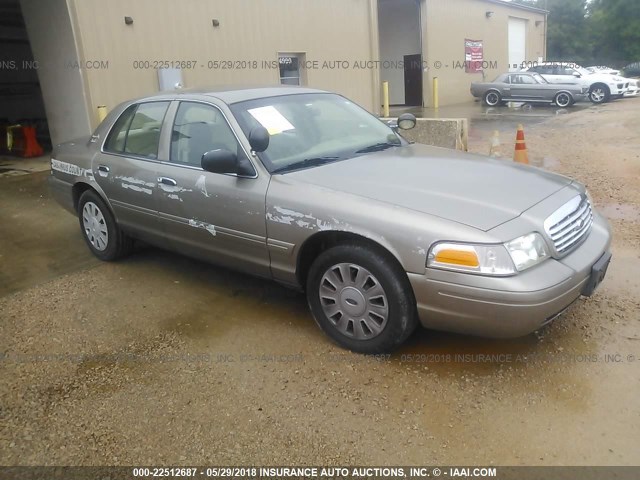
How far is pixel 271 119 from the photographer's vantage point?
3896mm

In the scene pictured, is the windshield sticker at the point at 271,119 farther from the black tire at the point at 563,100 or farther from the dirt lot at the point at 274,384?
the black tire at the point at 563,100

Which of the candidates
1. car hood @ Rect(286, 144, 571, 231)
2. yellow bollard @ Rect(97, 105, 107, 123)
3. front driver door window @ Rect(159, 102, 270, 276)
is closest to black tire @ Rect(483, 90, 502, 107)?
yellow bollard @ Rect(97, 105, 107, 123)

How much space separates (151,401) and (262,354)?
73cm

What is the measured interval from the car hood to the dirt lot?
91 cm

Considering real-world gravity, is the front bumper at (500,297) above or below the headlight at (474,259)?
below

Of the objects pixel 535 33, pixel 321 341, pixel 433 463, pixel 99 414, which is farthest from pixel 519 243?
pixel 535 33

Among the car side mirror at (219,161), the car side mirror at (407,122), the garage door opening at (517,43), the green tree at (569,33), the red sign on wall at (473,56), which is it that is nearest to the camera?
the car side mirror at (219,161)

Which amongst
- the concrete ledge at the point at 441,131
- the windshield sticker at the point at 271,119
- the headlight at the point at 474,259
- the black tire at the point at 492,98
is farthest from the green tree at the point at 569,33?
the headlight at the point at 474,259

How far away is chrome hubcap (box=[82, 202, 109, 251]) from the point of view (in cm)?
500

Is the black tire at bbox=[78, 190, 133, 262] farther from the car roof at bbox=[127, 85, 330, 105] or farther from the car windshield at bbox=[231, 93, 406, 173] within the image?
the car windshield at bbox=[231, 93, 406, 173]

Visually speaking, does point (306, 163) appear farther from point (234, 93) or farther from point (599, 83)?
point (599, 83)

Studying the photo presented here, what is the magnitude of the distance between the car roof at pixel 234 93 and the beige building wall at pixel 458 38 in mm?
18138

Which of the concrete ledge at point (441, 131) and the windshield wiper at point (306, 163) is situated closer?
the windshield wiper at point (306, 163)

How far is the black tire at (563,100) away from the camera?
19419 mm
